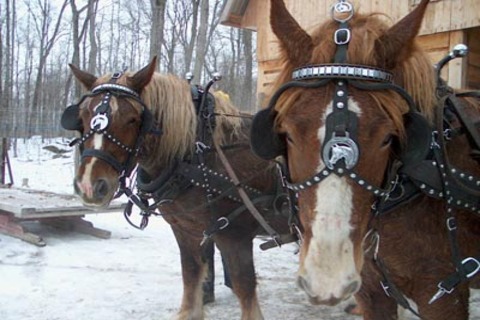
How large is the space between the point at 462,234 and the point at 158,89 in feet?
7.11

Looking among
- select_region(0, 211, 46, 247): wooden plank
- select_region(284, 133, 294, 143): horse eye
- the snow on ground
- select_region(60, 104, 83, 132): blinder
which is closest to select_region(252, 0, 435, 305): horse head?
select_region(284, 133, 294, 143): horse eye

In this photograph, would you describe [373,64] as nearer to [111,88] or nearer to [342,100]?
[342,100]

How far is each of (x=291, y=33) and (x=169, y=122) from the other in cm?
167

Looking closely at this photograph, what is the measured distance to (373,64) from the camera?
1.72m

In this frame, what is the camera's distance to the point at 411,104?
171cm

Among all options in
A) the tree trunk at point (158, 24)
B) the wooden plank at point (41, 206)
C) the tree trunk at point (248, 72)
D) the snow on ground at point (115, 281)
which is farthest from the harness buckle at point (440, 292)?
the tree trunk at point (248, 72)

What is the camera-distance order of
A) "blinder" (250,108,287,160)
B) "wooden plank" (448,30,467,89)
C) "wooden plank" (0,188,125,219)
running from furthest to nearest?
1. "wooden plank" (0,188,125,219)
2. "wooden plank" (448,30,467,89)
3. "blinder" (250,108,287,160)

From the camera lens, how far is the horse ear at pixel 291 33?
182cm

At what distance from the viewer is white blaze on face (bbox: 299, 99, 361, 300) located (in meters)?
1.48

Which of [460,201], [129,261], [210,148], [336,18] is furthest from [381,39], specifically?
[129,261]

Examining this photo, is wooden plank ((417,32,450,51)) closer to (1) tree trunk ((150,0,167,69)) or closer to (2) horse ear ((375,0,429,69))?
(2) horse ear ((375,0,429,69))

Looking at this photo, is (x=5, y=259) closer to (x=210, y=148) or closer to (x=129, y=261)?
(x=129, y=261)

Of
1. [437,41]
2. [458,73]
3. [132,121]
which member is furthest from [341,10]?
[437,41]

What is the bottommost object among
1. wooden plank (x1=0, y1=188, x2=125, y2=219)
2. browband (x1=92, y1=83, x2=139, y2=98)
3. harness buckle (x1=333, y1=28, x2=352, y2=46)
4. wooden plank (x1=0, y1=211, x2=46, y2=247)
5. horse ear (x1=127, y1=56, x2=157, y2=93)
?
wooden plank (x1=0, y1=211, x2=46, y2=247)
